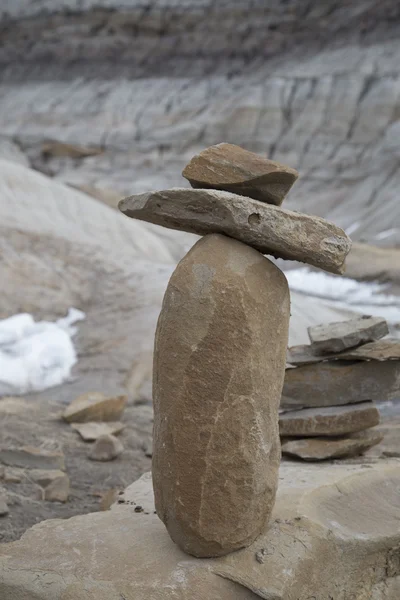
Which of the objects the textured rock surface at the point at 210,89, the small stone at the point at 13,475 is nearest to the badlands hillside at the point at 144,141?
the textured rock surface at the point at 210,89

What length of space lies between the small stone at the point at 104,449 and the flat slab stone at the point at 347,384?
5.96 feet

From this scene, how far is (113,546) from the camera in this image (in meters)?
3.33

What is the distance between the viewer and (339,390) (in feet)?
16.3

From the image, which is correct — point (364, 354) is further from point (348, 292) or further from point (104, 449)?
point (348, 292)

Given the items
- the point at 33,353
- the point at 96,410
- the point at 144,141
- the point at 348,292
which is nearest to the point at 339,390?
the point at 96,410

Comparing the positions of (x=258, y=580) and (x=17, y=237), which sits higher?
(x=258, y=580)

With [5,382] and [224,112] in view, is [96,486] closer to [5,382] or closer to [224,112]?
[5,382]

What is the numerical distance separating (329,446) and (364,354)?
0.70 meters

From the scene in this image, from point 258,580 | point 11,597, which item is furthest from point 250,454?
point 11,597

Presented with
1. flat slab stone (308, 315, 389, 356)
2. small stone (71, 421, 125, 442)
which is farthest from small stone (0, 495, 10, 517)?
flat slab stone (308, 315, 389, 356)

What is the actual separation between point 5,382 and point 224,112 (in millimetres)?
16692

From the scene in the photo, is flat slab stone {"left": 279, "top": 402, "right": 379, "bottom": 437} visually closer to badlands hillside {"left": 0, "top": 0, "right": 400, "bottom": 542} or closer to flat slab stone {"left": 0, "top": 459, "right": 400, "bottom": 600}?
flat slab stone {"left": 0, "top": 459, "right": 400, "bottom": 600}

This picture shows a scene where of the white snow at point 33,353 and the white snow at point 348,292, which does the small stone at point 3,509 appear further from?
the white snow at point 348,292

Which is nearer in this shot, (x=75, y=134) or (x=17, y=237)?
(x=17, y=237)
